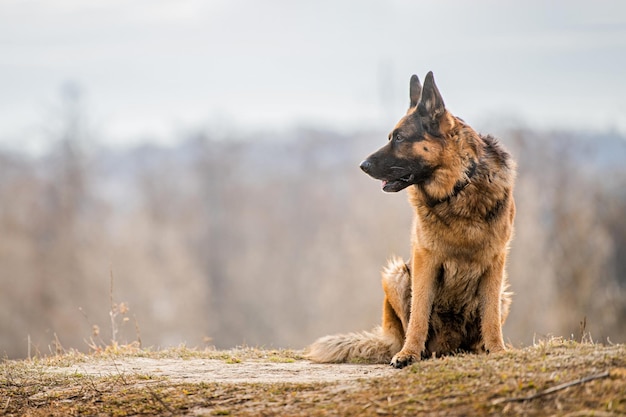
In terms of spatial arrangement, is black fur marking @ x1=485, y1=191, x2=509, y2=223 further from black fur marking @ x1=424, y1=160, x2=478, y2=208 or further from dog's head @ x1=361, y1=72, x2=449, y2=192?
dog's head @ x1=361, y1=72, x2=449, y2=192

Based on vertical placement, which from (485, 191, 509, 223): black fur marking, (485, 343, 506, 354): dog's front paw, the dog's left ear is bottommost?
(485, 343, 506, 354): dog's front paw

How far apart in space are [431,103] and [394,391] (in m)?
3.05

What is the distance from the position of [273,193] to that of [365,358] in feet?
190

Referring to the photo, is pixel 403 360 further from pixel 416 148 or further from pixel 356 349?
pixel 416 148

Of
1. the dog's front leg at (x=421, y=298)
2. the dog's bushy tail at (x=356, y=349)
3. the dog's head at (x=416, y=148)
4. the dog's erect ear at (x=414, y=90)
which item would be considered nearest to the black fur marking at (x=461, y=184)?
the dog's head at (x=416, y=148)

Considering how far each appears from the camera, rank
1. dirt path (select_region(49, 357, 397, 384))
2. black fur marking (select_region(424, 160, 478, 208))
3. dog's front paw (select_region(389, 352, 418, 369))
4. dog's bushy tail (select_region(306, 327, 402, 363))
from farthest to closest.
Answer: dog's bushy tail (select_region(306, 327, 402, 363)), black fur marking (select_region(424, 160, 478, 208)), dog's front paw (select_region(389, 352, 418, 369)), dirt path (select_region(49, 357, 397, 384))

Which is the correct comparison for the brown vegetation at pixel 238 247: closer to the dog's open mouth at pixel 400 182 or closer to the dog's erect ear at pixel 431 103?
the dog's open mouth at pixel 400 182

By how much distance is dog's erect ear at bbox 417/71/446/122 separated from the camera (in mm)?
7199

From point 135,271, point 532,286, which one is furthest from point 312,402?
point 135,271

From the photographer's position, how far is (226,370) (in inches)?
281

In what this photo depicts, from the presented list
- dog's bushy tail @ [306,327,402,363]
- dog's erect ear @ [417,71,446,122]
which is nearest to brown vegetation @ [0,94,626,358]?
dog's bushy tail @ [306,327,402,363]

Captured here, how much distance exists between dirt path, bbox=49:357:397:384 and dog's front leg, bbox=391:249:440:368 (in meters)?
0.40

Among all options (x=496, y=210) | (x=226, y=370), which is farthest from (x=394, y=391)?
(x=496, y=210)

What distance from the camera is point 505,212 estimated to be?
23.5 feet
